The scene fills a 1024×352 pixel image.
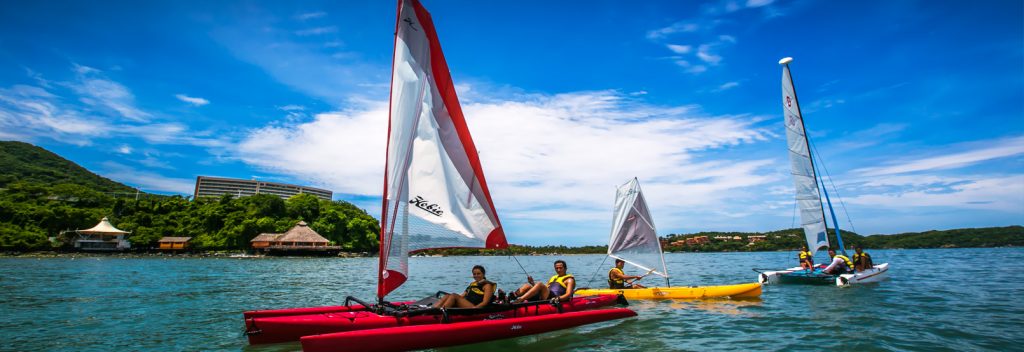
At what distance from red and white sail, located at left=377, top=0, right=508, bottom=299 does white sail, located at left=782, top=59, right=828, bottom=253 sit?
21.9 m

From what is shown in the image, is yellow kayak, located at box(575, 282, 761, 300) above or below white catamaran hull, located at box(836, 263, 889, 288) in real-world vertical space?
below

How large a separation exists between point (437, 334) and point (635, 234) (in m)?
12.5

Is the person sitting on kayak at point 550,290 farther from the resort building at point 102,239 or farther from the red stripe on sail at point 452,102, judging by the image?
the resort building at point 102,239

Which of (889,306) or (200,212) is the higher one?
(200,212)

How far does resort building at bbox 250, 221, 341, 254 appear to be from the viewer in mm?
77562

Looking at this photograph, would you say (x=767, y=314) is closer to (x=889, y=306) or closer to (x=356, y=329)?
(x=889, y=306)

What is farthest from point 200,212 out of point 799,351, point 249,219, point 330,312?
point 799,351

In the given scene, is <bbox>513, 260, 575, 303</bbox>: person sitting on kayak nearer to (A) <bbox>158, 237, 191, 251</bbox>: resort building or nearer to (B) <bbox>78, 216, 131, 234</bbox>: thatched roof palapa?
(B) <bbox>78, 216, 131, 234</bbox>: thatched roof palapa

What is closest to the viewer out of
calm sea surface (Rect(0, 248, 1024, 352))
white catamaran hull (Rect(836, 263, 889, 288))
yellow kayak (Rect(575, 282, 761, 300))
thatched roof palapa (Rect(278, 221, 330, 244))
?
calm sea surface (Rect(0, 248, 1024, 352))

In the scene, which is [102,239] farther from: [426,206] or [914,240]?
[914,240]

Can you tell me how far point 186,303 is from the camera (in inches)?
682

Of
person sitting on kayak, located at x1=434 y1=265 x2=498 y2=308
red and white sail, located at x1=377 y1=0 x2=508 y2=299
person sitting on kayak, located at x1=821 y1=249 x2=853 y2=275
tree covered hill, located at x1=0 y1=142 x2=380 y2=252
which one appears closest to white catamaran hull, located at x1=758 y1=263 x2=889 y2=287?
person sitting on kayak, located at x1=821 y1=249 x2=853 y2=275

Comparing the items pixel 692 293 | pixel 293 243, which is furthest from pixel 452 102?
pixel 293 243

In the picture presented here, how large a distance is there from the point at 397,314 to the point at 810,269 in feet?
72.6
